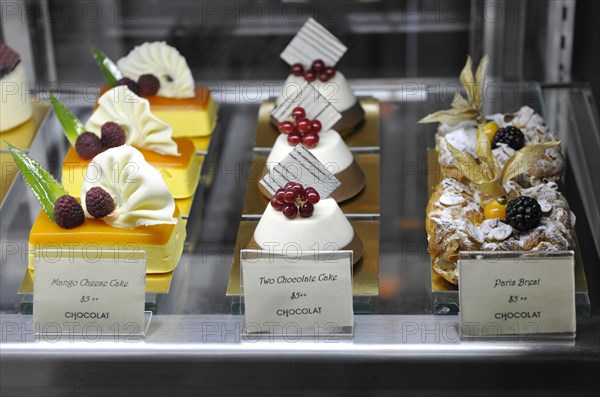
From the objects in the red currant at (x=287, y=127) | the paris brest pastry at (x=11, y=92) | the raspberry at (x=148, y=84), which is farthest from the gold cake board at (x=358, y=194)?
the paris brest pastry at (x=11, y=92)

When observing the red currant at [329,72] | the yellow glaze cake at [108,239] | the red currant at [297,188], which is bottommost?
the yellow glaze cake at [108,239]

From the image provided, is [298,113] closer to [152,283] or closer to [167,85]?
[167,85]

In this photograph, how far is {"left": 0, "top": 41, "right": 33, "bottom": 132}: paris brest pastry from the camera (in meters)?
2.63

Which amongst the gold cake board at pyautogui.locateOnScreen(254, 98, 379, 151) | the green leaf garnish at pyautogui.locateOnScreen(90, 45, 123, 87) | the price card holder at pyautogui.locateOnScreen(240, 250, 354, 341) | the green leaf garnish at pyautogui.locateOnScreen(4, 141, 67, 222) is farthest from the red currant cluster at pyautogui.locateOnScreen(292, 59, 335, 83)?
the price card holder at pyautogui.locateOnScreen(240, 250, 354, 341)

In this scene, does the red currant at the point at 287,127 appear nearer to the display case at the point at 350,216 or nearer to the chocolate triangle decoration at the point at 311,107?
the chocolate triangle decoration at the point at 311,107

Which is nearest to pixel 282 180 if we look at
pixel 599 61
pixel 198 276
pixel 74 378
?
pixel 198 276

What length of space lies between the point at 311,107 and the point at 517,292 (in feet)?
2.67

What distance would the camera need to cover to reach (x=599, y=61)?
8.52ft

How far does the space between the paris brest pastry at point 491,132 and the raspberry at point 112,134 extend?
0.71m

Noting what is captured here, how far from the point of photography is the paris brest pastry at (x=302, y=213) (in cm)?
205

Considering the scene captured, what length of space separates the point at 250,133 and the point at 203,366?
3.11ft

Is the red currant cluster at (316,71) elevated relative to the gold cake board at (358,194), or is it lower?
elevated

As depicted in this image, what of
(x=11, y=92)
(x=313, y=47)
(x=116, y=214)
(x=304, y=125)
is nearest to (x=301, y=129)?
(x=304, y=125)

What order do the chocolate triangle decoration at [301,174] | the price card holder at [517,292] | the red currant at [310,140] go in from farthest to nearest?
the red currant at [310,140] < the chocolate triangle decoration at [301,174] < the price card holder at [517,292]
